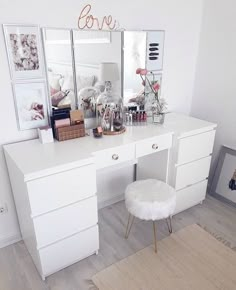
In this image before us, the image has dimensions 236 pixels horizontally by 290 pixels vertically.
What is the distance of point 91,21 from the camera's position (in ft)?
6.03

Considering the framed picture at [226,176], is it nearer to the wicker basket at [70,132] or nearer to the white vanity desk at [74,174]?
the white vanity desk at [74,174]

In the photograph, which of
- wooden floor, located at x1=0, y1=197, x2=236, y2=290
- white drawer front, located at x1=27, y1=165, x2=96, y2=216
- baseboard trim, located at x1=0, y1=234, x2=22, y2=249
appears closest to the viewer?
white drawer front, located at x1=27, y1=165, x2=96, y2=216

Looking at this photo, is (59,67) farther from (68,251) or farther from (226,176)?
(226,176)

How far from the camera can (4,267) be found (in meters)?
1.81

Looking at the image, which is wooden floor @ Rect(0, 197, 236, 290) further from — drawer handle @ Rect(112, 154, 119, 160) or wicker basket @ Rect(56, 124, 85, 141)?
Answer: wicker basket @ Rect(56, 124, 85, 141)

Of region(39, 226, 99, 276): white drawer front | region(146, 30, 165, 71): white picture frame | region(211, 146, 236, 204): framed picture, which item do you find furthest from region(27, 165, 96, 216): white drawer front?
region(211, 146, 236, 204): framed picture

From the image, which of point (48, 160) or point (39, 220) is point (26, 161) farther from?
point (39, 220)

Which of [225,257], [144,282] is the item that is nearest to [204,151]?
[225,257]

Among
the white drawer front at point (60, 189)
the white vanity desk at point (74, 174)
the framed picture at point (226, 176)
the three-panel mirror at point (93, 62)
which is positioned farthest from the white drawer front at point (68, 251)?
the framed picture at point (226, 176)

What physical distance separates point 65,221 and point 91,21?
Result: 55.4 inches

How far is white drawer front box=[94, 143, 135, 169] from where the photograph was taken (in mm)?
1680

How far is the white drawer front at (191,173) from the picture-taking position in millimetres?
2123

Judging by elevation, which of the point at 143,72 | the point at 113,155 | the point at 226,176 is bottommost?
the point at 226,176

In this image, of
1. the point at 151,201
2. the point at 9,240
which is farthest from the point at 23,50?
the point at 9,240
